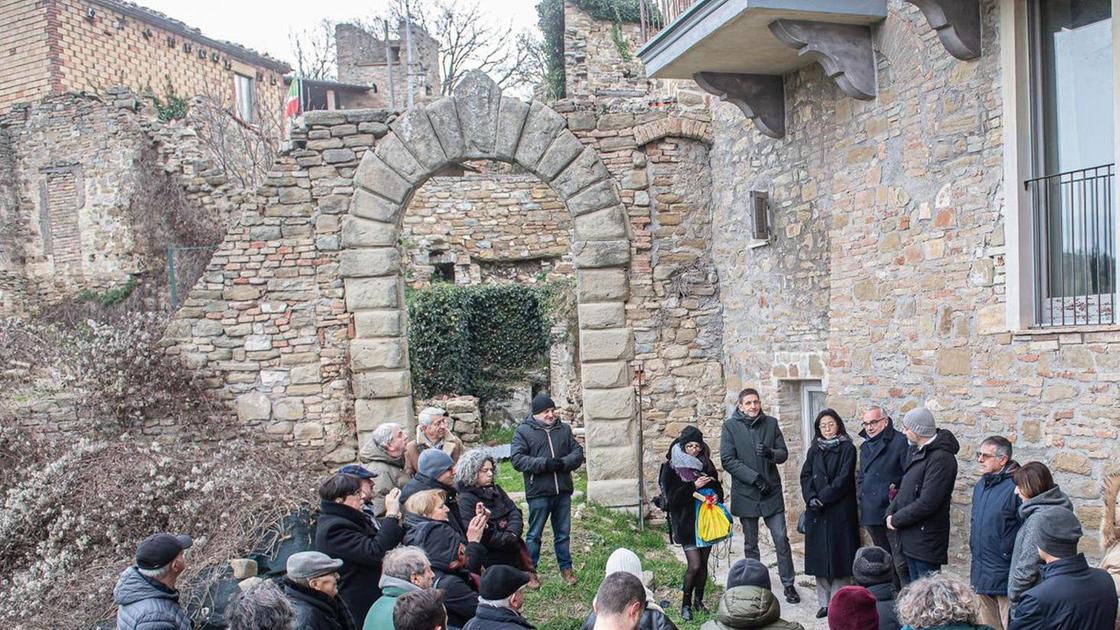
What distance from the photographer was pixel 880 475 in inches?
245

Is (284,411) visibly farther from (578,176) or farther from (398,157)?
(578,176)

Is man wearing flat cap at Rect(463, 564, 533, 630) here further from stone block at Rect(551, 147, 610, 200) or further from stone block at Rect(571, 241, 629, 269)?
stone block at Rect(551, 147, 610, 200)

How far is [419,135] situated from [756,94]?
3.52 m

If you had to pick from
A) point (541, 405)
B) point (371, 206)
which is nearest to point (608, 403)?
point (541, 405)

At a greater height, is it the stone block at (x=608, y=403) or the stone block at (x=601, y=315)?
the stone block at (x=601, y=315)

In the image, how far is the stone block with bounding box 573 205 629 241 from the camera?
9.58 metres

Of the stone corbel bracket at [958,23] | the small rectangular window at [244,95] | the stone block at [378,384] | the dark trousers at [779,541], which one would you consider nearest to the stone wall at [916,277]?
the stone corbel bracket at [958,23]

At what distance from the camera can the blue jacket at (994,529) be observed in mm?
4988

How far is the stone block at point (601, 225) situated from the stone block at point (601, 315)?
2.37 feet

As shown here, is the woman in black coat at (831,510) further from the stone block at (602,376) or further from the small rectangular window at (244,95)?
the small rectangular window at (244,95)

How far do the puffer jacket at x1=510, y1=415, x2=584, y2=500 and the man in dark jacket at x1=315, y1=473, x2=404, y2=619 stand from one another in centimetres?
227

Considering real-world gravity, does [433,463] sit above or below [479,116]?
below

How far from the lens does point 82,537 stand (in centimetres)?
730

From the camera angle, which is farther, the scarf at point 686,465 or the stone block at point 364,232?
the stone block at point 364,232
